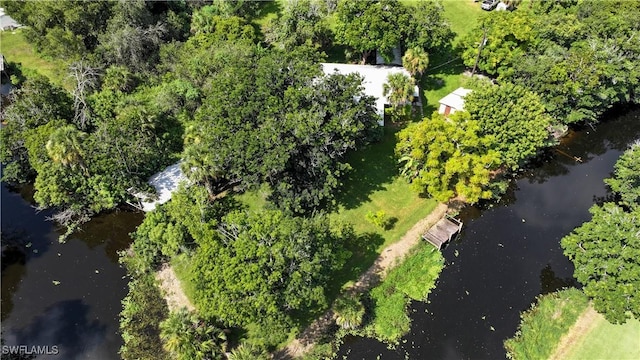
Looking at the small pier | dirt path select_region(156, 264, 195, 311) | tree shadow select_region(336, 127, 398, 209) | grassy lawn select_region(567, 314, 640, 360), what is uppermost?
tree shadow select_region(336, 127, 398, 209)

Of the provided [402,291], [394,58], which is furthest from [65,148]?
[394,58]

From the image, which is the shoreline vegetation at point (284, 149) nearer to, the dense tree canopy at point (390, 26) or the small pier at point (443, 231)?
the dense tree canopy at point (390, 26)

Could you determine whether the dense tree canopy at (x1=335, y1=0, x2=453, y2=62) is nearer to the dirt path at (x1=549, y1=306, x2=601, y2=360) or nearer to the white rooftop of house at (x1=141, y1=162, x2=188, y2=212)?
the white rooftop of house at (x1=141, y1=162, x2=188, y2=212)

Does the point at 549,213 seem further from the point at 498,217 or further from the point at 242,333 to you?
the point at 242,333

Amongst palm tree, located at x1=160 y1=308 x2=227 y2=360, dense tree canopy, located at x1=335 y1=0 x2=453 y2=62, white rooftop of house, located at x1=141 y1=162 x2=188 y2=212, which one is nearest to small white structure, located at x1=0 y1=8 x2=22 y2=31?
white rooftop of house, located at x1=141 y1=162 x2=188 y2=212

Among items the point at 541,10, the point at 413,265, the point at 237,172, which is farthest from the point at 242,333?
the point at 541,10

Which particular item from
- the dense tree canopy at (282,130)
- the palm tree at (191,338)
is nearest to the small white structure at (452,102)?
A: the dense tree canopy at (282,130)
